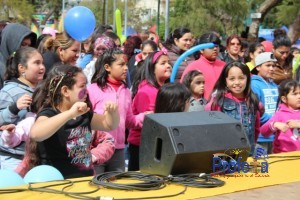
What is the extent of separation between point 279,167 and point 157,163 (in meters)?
0.83

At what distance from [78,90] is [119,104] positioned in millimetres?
1086

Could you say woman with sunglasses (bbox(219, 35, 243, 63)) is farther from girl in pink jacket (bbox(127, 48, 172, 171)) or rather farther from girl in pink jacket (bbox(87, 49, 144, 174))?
girl in pink jacket (bbox(87, 49, 144, 174))

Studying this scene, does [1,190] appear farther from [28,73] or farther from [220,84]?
[220,84]

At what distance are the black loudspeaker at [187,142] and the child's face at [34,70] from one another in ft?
5.03

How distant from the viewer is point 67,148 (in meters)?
3.45

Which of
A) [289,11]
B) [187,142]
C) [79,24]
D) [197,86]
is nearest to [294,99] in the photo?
[197,86]

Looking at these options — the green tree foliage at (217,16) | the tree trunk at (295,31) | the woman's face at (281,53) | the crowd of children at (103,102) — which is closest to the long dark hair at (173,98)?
the crowd of children at (103,102)

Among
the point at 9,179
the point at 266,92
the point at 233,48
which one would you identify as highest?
the point at 233,48

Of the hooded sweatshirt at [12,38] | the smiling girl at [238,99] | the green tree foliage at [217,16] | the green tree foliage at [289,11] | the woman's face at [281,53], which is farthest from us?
the green tree foliage at [289,11]

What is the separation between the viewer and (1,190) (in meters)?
2.73

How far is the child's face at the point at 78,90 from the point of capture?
3.54 m

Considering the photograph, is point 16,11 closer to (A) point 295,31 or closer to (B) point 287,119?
(A) point 295,31

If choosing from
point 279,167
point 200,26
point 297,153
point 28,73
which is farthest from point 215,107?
point 200,26

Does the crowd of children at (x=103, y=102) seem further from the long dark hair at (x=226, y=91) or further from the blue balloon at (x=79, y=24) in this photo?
the blue balloon at (x=79, y=24)
